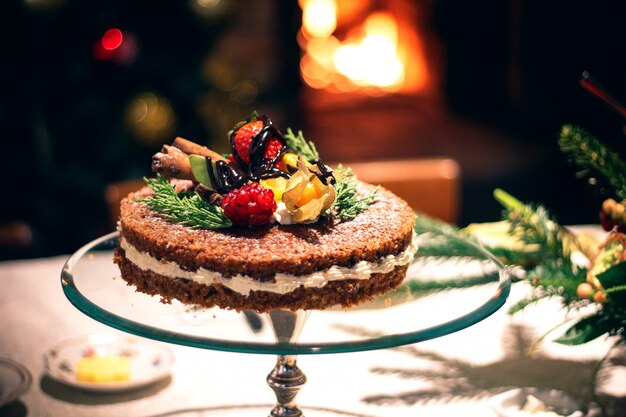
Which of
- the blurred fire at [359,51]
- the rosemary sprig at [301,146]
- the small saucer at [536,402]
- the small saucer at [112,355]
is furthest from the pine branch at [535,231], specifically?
the blurred fire at [359,51]

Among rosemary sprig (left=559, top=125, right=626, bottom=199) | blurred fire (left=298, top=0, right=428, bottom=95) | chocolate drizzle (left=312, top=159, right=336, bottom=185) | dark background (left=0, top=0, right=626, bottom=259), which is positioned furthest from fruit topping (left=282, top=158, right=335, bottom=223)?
blurred fire (left=298, top=0, right=428, bottom=95)

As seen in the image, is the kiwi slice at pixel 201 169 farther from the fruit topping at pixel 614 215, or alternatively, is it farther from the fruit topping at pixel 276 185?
the fruit topping at pixel 614 215

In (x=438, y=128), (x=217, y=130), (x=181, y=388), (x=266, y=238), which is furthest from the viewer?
(x=438, y=128)

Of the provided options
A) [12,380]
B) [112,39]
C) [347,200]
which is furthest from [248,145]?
[112,39]

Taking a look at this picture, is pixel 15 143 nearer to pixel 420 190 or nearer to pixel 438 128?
pixel 420 190

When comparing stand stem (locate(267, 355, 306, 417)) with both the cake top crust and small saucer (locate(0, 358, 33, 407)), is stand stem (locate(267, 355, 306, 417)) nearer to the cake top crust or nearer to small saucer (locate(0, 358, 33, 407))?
the cake top crust

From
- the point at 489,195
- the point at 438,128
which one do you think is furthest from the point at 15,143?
the point at 438,128
